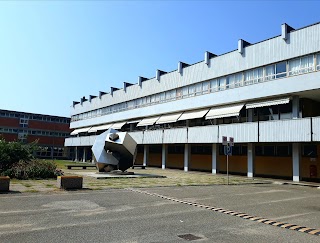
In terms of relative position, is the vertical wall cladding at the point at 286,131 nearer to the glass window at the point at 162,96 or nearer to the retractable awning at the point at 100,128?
the glass window at the point at 162,96

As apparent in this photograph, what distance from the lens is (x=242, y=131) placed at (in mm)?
32375

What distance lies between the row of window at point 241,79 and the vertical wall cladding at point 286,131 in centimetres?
463

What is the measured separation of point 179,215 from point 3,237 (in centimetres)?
539

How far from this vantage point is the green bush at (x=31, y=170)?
2139 centimetres

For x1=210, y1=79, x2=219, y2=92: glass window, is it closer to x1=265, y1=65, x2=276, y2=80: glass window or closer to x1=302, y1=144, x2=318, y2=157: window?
x1=265, y1=65, x2=276, y2=80: glass window

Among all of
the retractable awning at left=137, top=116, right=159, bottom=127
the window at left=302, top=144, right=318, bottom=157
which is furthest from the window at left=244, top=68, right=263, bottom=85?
the retractable awning at left=137, top=116, right=159, bottom=127

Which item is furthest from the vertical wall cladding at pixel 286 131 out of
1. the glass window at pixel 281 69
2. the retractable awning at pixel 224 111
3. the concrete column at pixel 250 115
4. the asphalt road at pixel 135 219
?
the asphalt road at pixel 135 219

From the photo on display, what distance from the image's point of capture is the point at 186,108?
41.7 metres

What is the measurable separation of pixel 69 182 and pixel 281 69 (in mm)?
23017

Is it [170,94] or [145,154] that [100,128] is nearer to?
[145,154]

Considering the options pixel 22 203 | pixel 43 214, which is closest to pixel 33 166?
pixel 22 203

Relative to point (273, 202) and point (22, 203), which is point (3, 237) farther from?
point (273, 202)

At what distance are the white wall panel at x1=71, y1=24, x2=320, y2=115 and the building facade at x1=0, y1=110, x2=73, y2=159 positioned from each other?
42.3 meters

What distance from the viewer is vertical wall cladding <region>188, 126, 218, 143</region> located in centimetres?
3584
